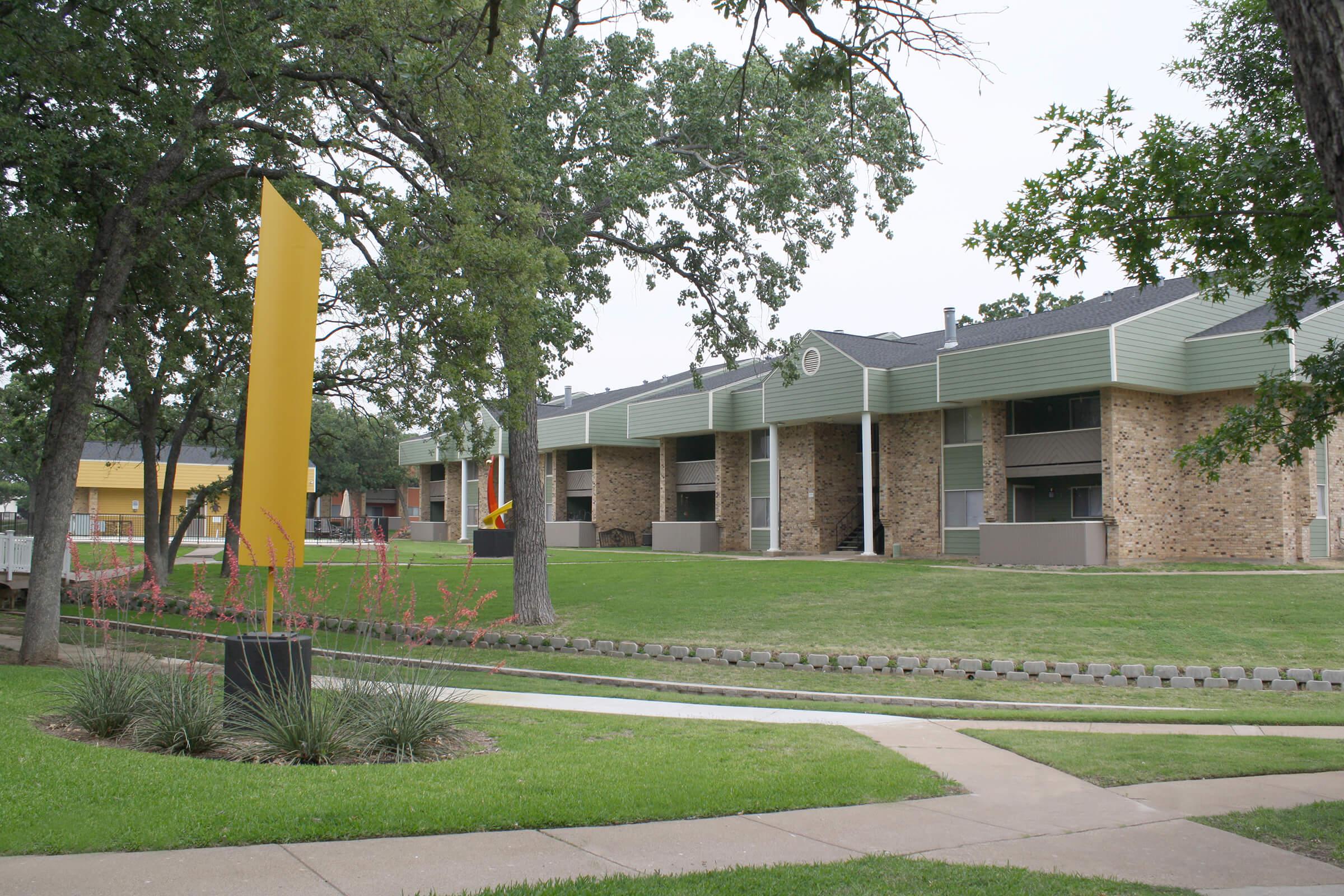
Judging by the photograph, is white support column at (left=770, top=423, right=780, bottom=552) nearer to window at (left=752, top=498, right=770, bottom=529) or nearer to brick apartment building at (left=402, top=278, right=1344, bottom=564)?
brick apartment building at (left=402, top=278, right=1344, bottom=564)

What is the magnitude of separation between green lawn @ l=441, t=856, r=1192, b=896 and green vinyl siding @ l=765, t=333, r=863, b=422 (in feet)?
94.2

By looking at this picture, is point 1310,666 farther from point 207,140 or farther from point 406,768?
point 207,140

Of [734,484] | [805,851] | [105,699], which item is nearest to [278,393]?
[105,699]

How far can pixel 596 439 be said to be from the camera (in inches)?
1868

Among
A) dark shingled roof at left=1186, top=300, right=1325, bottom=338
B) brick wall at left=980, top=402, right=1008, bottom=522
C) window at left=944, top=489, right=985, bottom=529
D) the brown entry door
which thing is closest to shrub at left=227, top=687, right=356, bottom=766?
brick wall at left=980, top=402, right=1008, bottom=522

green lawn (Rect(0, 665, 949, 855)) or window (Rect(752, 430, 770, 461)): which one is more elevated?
window (Rect(752, 430, 770, 461))

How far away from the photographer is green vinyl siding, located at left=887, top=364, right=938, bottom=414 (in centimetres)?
3303

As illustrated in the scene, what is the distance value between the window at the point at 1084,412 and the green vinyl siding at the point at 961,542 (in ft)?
14.5

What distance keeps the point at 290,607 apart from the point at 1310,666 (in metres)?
14.1

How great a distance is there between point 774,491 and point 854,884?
33.9 m

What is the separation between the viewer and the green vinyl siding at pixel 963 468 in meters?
32.9

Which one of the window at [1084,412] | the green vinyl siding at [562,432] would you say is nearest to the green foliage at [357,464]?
the green vinyl siding at [562,432]

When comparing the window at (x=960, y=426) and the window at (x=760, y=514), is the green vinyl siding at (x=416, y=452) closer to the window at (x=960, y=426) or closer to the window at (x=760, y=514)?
the window at (x=760, y=514)

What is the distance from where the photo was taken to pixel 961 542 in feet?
109
